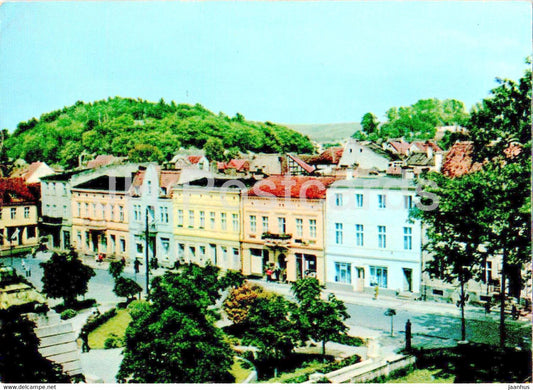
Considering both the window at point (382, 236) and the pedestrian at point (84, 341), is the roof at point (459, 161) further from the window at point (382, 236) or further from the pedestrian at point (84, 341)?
the pedestrian at point (84, 341)

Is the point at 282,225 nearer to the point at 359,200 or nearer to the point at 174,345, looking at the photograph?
the point at 359,200

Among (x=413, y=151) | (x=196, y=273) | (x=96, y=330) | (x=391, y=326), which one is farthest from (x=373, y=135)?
(x=96, y=330)

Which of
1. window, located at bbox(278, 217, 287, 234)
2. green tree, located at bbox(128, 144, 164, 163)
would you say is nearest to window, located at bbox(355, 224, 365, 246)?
window, located at bbox(278, 217, 287, 234)

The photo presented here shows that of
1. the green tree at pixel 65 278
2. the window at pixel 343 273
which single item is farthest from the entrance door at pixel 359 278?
the green tree at pixel 65 278

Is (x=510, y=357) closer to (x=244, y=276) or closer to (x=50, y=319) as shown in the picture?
(x=244, y=276)

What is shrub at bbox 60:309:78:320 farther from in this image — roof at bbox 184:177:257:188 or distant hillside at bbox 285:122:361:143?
distant hillside at bbox 285:122:361:143

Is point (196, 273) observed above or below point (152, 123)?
below
